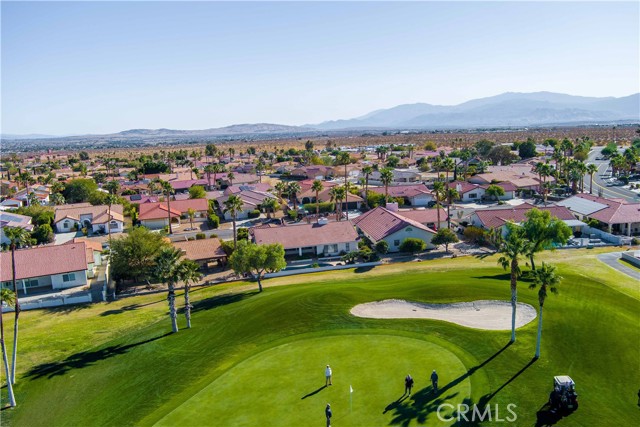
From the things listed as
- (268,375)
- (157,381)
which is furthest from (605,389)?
(157,381)

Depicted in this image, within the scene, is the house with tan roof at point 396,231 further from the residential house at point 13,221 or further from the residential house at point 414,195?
the residential house at point 13,221

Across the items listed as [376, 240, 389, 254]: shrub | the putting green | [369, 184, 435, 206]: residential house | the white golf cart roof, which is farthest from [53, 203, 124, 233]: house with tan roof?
the white golf cart roof

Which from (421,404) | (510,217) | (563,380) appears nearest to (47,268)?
(421,404)

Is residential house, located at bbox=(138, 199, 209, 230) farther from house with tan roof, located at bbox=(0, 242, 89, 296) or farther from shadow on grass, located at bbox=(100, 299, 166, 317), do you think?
shadow on grass, located at bbox=(100, 299, 166, 317)

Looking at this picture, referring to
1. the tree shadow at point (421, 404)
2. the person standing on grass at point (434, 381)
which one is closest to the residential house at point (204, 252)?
the person standing on grass at point (434, 381)

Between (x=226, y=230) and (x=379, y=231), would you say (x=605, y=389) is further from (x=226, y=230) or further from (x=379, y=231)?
(x=226, y=230)

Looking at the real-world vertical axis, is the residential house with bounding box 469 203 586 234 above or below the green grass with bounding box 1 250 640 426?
above

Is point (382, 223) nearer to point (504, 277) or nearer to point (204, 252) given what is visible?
point (504, 277)
